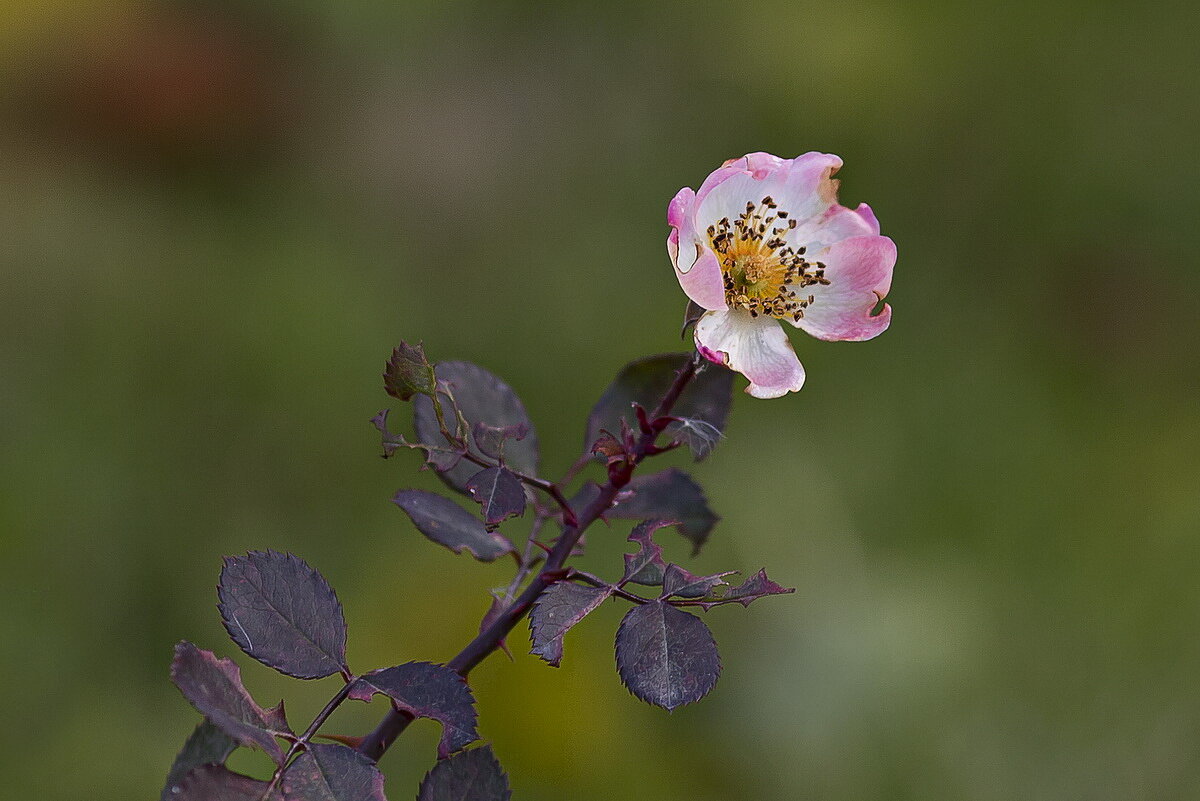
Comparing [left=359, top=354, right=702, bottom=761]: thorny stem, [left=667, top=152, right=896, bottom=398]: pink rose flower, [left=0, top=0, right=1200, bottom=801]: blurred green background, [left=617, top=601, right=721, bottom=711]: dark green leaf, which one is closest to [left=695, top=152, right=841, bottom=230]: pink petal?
[left=667, top=152, right=896, bottom=398]: pink rose flower

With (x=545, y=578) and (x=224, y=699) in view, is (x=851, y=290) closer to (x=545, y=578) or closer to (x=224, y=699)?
(x=545, y=578)

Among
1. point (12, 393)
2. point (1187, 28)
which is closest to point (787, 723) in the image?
point (12, 393)

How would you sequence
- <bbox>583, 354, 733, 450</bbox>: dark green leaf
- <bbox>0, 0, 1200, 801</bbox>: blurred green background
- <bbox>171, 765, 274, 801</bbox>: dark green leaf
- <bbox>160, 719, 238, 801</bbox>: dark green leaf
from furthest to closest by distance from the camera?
<bbox>0, 0, 1200, 801</bbox>: blurred green background → <bbox>583, 354, 733, 450</bbox>: dark green leaf → <bbox>160, 719, 238, 801</bbox>: dark green leaf → <bbox>171, 765, 274, 801</bbox>: dark green leaf

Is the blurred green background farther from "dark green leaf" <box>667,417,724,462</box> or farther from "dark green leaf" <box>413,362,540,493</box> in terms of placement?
"dark green leaf" <box>667,417,724,462</box>

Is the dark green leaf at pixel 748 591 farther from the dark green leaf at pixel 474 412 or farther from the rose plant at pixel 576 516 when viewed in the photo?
the dark green leaf at pixel 474 412

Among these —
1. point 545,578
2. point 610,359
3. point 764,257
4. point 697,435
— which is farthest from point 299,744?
point 610,359

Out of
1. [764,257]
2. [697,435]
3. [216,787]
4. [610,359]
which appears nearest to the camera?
[216,787]

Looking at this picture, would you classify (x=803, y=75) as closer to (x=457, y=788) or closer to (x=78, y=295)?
(x=78, y=295)
